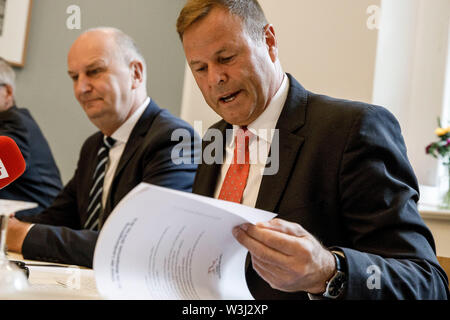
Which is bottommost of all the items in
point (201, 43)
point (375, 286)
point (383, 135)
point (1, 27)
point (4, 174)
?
point (375, 286)

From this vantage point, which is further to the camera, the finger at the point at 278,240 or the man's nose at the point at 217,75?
the man's nose at the point at 217,75

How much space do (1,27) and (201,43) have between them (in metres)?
2.18

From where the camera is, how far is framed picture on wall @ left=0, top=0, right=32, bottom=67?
2885 mm

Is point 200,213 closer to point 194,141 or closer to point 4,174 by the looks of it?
point 4,174

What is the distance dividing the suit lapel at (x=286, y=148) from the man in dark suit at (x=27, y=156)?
1.56 m

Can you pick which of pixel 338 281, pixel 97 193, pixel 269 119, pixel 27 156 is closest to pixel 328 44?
pixel 269 119

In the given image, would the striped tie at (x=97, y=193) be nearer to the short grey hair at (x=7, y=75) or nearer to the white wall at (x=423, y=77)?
the short grey hair at (x=7, y=75)

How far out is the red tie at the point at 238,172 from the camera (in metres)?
1.22

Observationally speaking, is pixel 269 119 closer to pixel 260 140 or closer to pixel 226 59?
pixel 260 140

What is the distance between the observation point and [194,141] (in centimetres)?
193

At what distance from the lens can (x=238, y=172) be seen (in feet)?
4.10

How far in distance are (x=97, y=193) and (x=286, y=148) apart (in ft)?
3.20

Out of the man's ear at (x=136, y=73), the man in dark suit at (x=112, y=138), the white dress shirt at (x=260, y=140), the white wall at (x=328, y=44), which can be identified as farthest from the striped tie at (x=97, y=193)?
the white wall at (x=328, y=44)
